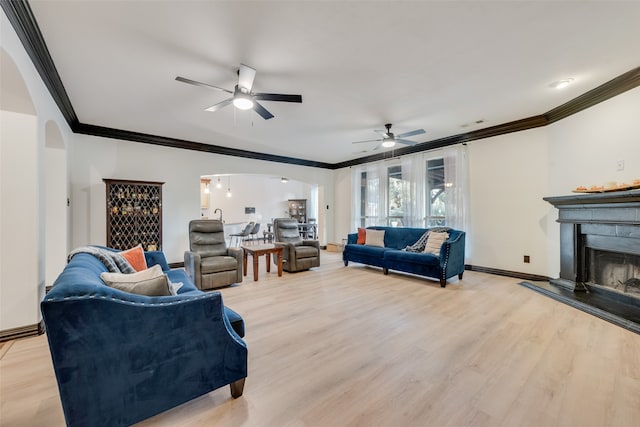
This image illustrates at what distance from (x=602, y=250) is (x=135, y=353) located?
5.18 meters

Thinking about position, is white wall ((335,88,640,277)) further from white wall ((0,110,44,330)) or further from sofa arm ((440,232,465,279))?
white wall ((0,110,44,330))

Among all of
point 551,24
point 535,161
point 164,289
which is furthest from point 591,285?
point 164,289

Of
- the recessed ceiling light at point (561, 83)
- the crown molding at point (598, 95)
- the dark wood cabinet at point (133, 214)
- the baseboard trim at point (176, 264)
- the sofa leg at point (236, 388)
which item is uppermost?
the recessed ceiling light at point (561, 83)

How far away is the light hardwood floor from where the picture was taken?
→ 158 centimetres

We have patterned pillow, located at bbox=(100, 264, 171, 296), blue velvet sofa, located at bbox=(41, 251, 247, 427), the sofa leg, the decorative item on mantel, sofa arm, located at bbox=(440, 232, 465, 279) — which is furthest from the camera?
sofa arm, located at bbox=(440, 232, 465, 279)

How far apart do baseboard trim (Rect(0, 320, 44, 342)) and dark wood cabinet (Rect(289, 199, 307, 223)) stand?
30.2 ft

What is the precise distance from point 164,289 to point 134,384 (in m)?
0.49

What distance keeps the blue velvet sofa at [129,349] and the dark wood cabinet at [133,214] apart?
11.8 feet

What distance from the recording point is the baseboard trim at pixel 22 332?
2465 millimetres

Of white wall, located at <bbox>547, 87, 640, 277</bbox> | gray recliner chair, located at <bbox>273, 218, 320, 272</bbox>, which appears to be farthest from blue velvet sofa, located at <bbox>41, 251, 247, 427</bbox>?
white wall, located at <bbox>547, 87, 640, 277</bbox>

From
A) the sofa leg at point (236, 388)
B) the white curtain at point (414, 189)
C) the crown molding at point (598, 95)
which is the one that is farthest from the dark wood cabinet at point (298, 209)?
the sofa leg at point (236, 388)

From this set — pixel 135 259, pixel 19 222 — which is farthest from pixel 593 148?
pixel 19 222

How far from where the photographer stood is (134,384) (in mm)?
1367

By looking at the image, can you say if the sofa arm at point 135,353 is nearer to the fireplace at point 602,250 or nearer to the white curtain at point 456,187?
the fireplace at point 602,250
